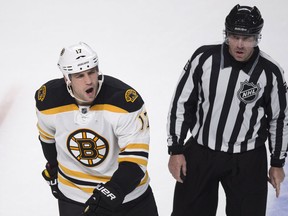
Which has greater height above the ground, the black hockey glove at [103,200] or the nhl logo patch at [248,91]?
the nhl logo patch at [248,91]

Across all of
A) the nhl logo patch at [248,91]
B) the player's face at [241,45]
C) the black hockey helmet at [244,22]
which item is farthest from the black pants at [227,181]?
the black hockey helmet at [244,22]

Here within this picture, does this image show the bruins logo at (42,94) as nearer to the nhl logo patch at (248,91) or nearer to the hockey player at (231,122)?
the hockey player at (231,122)

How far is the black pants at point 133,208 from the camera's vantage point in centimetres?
276

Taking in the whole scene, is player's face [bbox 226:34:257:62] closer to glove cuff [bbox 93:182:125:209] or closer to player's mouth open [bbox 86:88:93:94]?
player's mouth open [bbox 86:88:93:94]

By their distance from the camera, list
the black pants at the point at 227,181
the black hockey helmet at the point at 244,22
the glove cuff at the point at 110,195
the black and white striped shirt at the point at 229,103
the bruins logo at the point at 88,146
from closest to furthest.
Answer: the glove cuff at the point at 110,195 < the bruins logo at the point at 88,146 < the black hockey helmet at the point at 244,22 < the black and white striped shirt at the point at 229,103 < the black pants at the point at 227,181

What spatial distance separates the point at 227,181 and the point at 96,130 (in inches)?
28.7

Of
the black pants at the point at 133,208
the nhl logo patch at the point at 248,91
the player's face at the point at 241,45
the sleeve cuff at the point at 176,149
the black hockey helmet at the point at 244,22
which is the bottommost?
the black pants at the point at 133,208

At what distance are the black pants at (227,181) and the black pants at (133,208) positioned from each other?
0.29m

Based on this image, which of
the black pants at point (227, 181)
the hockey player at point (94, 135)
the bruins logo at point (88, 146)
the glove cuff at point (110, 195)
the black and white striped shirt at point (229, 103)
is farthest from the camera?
the black pants at point (227, 181)

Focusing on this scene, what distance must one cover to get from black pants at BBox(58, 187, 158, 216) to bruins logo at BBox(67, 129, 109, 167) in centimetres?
22

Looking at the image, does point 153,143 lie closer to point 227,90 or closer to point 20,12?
point 227,90

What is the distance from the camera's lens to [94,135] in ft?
8.58

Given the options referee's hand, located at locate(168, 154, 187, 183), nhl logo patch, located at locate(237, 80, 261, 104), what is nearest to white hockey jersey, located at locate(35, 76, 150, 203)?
referee's hand, located at locate(168, 154, 187, 183)

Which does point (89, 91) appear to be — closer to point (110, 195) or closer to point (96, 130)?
point (96, 130)
